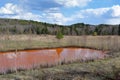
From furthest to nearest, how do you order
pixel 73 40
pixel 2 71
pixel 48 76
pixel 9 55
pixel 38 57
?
pixel 73 40 < pixel 38 57 < pixel 9 55 < pixel 2 71 < pixel 48 76

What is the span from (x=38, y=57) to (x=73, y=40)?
1408 cm

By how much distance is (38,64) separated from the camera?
40.0 feet

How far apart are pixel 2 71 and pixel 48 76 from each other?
8.11 feet

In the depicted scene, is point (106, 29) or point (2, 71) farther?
point (106, 29)

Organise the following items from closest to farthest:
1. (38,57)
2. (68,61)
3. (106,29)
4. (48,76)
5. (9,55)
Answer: (48,76)
(9,55)
(38,57)
(68,61)
(106,29)

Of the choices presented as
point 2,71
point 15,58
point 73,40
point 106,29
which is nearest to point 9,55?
point 15,58

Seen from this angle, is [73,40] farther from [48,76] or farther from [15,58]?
Answer: [48,76]

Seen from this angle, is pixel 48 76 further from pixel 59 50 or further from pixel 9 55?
pixel 59 50

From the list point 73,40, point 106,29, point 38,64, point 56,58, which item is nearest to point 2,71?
point 38,64

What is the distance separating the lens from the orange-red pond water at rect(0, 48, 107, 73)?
1142cm

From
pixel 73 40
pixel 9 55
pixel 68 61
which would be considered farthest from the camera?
pixel 73 40

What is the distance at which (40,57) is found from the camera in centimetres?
1277

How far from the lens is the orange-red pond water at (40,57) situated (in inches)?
450

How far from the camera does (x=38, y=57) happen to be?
12688mm
